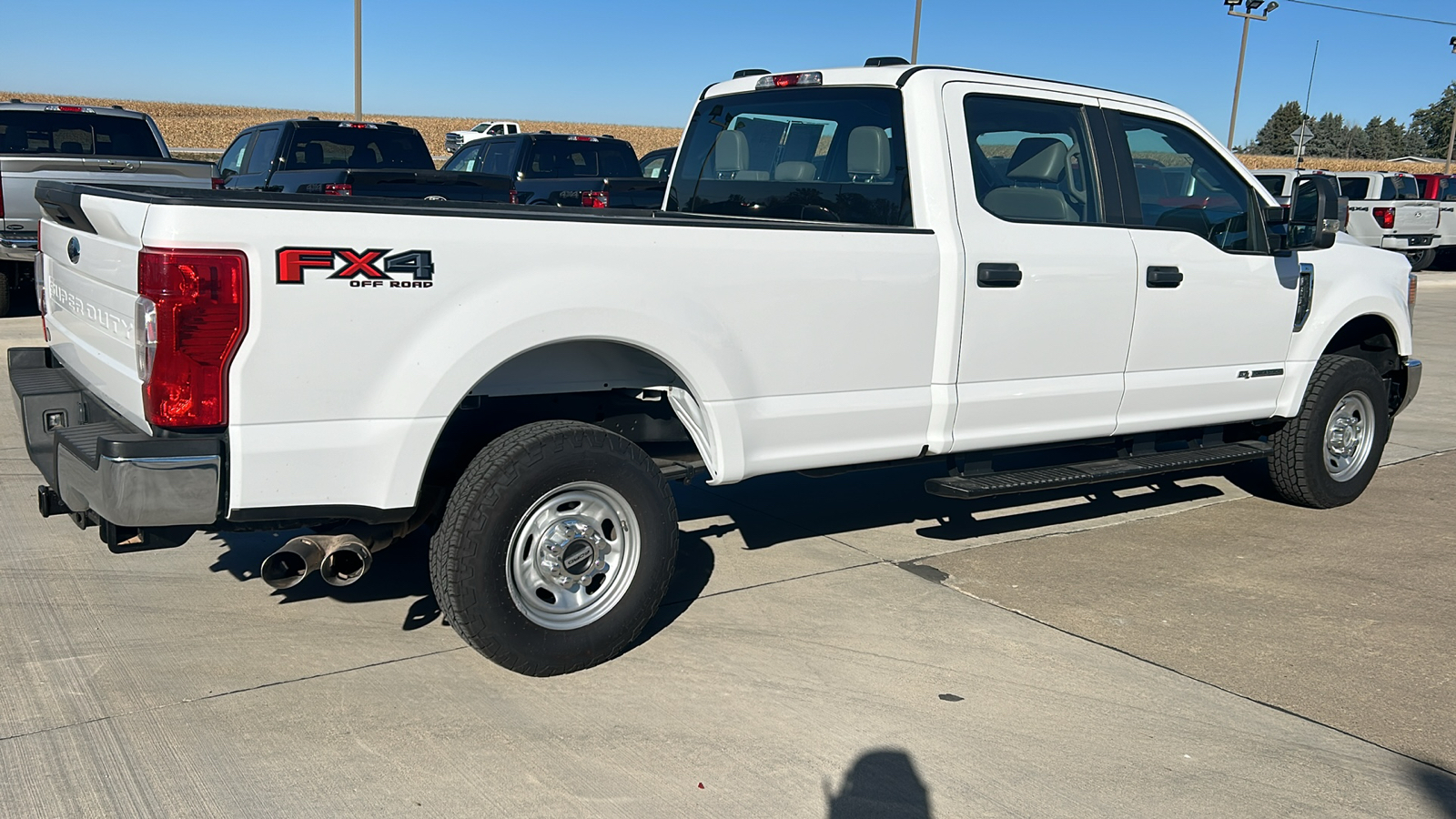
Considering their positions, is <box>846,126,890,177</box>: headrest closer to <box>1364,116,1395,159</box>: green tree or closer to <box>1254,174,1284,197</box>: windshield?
<box>1254,174,1284,197</box>: windshield

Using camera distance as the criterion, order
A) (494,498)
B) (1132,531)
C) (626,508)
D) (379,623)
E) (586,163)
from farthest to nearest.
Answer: (586,163) < (1132,531) < (379,623) < (626,508) < (494,498)

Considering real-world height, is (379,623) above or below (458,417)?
below

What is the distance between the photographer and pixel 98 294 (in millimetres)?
3943

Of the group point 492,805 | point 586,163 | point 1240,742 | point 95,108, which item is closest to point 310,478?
point 492,805

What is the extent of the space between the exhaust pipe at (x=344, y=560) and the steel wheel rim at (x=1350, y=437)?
5.19 meters

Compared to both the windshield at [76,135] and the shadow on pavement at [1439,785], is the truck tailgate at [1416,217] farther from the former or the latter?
the shadow on pavement at [1439,785]

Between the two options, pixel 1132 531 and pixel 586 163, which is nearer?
pixel 1132 531

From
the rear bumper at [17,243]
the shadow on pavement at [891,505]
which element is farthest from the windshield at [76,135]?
the shadow on pavement at [891,505]

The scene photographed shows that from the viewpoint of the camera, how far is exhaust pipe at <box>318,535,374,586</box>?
385cm

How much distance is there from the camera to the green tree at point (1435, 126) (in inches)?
3792

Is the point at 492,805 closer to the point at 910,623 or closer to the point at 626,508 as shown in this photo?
the point at 626,508

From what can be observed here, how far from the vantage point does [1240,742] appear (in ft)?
12.4

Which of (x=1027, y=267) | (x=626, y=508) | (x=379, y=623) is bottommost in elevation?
(x=379, y=623)

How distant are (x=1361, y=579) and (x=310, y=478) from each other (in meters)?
4.50
